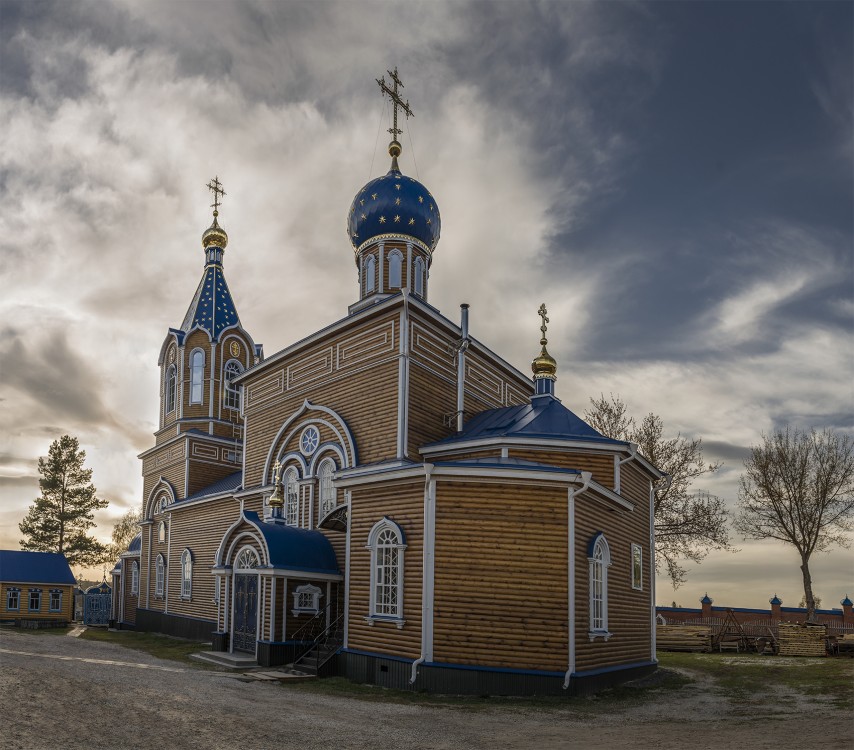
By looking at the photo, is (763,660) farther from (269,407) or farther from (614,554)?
(269,407)

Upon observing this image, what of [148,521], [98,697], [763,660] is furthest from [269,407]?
[763,660]

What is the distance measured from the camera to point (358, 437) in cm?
1702

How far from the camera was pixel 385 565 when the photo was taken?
1356 centimetres

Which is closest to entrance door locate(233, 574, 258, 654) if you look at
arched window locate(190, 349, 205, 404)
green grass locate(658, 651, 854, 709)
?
green grass locate(658, 651, 854, 709)

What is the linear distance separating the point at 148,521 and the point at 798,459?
23.0 metres

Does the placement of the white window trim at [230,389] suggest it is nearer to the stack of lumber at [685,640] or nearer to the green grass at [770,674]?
the stack of lumber at [685,640]

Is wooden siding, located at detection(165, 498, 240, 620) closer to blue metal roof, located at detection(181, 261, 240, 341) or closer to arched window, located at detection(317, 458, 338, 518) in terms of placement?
arched window, located at detection(317, 458, 338, 518)

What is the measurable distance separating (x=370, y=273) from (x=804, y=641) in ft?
51.9

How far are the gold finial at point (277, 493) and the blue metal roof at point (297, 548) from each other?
2.69ft

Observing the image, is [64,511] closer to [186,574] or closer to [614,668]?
[186,574]

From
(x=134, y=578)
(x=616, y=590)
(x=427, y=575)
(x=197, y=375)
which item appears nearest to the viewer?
(x=427, y=575)

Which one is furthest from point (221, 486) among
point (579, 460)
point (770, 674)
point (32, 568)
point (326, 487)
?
point (770, 674)

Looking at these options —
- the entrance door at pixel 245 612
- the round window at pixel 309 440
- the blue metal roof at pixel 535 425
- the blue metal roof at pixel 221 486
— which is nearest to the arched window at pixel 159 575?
the blue metal roof at pixel 221 486

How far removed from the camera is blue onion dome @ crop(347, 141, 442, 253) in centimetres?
2088
